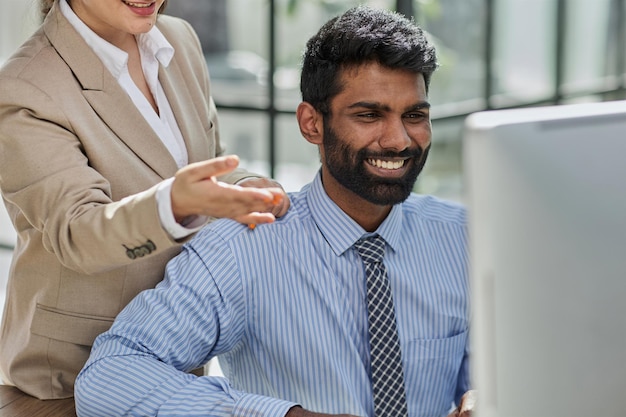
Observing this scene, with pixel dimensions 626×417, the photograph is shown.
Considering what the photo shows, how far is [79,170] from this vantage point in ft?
5.49

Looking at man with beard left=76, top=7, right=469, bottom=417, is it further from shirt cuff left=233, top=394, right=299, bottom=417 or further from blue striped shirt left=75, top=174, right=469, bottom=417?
shirt cuff left=233, top=394, right=299, bottom=417

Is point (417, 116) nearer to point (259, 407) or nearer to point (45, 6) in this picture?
point (259, 407)

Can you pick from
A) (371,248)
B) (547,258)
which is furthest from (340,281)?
(547,258)

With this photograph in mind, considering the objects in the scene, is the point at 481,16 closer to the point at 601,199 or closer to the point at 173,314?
the point at 173,314

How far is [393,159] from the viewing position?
1.83 metres

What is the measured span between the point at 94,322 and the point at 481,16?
12.8 ft

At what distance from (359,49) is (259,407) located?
69 centimetres

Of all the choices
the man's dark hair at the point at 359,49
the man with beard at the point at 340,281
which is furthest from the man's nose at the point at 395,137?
the man's dark hair at the point at 359,49

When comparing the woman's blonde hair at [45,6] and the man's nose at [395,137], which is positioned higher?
the woman's blonde hair at [45,6]

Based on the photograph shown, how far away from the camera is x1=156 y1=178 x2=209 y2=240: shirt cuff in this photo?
141cm

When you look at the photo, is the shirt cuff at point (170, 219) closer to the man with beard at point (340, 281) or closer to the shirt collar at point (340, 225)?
the man with beard at point (340, 281)

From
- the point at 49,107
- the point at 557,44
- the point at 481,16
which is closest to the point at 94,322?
the point at 49,107

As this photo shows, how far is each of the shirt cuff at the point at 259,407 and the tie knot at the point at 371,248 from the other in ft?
1.26

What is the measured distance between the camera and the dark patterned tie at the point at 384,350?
1.81m
